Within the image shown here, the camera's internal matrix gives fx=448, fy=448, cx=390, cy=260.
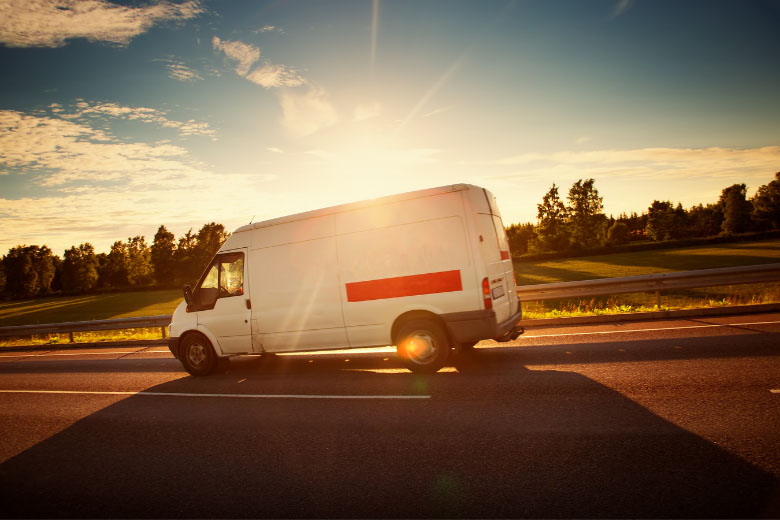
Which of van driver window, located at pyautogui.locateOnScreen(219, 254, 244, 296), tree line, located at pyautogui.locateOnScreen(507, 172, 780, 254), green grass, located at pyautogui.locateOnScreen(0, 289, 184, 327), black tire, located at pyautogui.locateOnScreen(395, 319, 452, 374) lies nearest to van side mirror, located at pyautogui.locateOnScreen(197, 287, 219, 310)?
van driver window, located at pyautogui.locateOnScreen(219, 254, 244, 296)

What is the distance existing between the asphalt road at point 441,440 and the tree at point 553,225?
70722 mm

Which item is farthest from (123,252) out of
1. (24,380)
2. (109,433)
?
(109,433)

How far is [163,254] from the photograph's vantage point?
84.6 metres

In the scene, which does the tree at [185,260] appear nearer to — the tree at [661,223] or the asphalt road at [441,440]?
the asphalt road at [441,440]

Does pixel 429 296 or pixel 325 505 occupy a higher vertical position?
pixel 429 296

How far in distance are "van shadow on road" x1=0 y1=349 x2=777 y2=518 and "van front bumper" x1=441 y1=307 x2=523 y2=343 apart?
0.66m

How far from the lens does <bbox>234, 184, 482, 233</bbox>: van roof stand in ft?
22.2

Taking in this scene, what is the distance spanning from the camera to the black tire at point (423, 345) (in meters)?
6.80

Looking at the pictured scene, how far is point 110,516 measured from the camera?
3.49 meters

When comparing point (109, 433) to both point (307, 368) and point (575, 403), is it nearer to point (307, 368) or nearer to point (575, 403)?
point (307, 368)

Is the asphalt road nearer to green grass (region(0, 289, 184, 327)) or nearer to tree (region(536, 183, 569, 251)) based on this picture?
green grass (region(0, 289, 184, 327))

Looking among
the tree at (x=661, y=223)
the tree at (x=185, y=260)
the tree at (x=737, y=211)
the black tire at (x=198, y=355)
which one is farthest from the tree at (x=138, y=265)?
the tree at (x=737, y=211)

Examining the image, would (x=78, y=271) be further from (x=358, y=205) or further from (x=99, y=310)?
(x=358, y=205)

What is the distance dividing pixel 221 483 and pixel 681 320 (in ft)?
30.4
